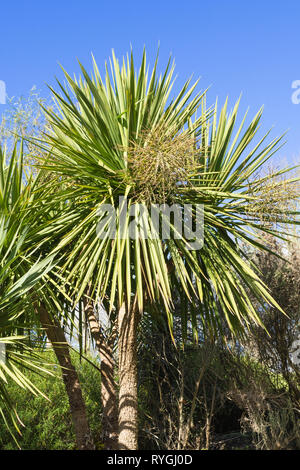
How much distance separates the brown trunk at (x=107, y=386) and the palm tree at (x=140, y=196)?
76 centimetres

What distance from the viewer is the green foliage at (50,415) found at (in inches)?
245

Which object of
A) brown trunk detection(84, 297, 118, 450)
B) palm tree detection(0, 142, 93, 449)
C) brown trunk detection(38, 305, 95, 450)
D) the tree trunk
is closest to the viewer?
palm tree detection(0, 142, 93, 449)

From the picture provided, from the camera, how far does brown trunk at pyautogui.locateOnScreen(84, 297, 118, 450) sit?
5352 millimetres

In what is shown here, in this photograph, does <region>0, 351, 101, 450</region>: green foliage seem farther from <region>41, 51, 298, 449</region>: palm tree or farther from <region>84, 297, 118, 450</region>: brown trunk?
<region>41, 51, 298, 449</region>: palm tree

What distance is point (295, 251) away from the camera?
6.26 m

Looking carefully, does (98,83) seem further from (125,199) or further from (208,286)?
(208,286)

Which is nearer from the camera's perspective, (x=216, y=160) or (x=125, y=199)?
(x=125, y=199)

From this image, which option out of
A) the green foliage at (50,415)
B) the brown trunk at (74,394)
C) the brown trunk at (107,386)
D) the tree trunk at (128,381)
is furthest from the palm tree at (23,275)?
the green foliage at (50,415)

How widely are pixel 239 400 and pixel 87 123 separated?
320 cm

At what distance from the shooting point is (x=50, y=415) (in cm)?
639

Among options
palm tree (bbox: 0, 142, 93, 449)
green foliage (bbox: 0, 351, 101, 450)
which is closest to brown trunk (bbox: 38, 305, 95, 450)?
palm tree (bbox: 0, 142, 93, 449)

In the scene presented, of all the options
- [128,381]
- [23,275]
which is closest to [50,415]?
[128,381]

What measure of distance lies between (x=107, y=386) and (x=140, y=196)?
2.23 metres
